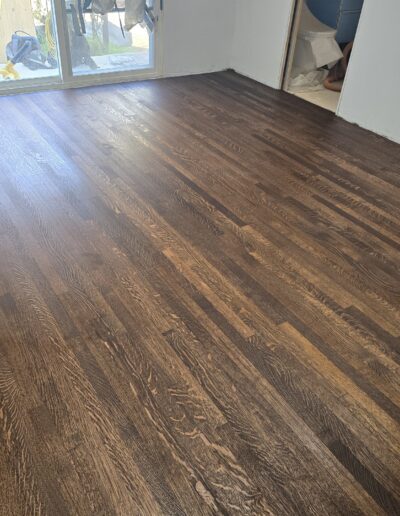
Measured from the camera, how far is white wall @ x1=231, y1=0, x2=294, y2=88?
4.78m

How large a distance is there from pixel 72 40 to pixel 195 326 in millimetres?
3655

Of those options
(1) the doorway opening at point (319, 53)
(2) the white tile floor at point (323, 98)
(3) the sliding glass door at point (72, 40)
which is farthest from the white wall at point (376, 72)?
(3) the sliding glass door at point (72, 40)

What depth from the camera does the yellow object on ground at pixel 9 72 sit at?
434cm

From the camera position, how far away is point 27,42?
434 cm

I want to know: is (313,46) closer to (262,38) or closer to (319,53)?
(319,53)

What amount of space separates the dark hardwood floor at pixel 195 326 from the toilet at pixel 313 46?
2.05 metres

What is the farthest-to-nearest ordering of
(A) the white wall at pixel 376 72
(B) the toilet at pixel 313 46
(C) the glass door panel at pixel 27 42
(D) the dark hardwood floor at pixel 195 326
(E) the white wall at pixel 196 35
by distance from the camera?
(B) the toilet at pixel 313 46
(E) the white wall at pixel 196 35
(C) the glass door panel at pixel 27 42
(A) the white wall at pixel 376 72
(D) the dark hardwood floor at pixel 195 326

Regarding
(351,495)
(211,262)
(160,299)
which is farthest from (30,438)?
(211,262)

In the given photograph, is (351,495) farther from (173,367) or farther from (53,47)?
(53,47)

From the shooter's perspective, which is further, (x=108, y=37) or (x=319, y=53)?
(x=319, y=53)

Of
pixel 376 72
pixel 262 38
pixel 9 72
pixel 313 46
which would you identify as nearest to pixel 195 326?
pixel 376 72

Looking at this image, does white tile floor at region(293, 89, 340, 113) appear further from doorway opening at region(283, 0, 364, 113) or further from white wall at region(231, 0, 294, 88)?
white wall at region(231, 0, 294, 88)

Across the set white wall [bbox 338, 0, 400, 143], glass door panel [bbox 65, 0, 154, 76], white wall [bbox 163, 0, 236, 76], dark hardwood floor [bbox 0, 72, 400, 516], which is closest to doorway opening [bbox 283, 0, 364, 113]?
white wall [bbox 338, 0, 400, 143]

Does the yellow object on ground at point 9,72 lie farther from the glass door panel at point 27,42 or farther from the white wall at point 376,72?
the white wall at point 376,72
